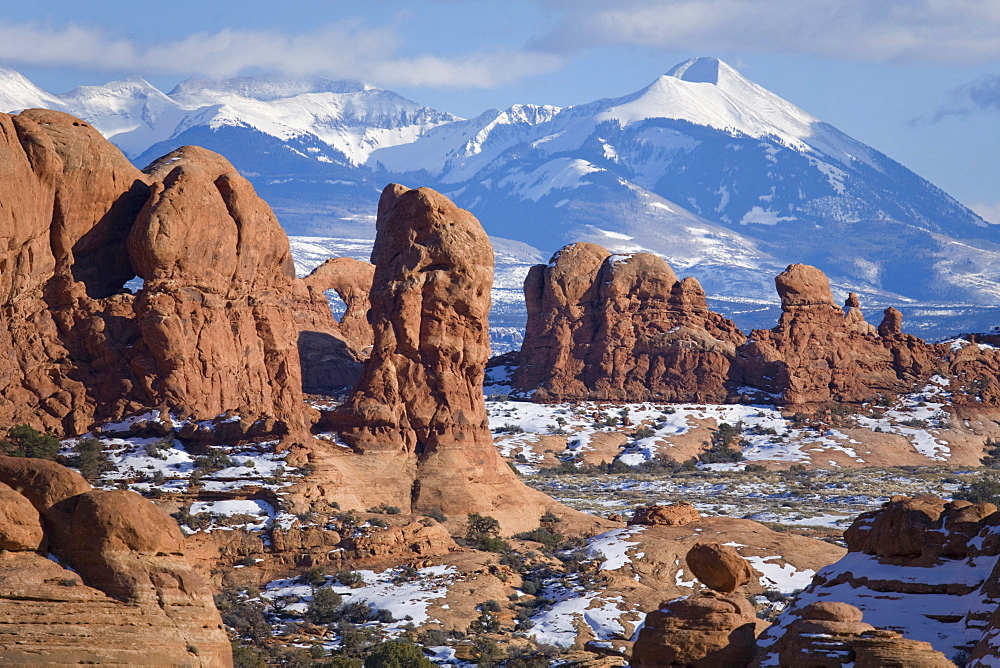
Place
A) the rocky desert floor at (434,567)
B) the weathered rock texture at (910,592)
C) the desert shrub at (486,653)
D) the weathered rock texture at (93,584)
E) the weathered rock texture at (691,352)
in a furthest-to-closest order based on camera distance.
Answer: the weathered rock texture at (691,352)
the rocky desert floor at (434,567)
the desert shrub at (486,653)
the weathered rock texture at (910,592)
the weathered rock texture at (93,584)

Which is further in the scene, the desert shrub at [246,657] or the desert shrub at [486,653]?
the desert shrub at [486,653]

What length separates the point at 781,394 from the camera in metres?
90.6

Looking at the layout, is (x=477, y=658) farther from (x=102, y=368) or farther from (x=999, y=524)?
(x=102, y=368)

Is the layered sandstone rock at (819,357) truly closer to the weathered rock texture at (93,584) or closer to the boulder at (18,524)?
the weathered rock texture at (93,584)

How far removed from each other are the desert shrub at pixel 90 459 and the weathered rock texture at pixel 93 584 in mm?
21881

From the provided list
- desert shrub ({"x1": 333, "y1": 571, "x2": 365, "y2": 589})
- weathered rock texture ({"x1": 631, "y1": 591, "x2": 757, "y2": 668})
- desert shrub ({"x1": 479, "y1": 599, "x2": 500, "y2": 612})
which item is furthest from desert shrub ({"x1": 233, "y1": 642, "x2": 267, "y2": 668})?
weathered rock texture ({"x1": 631, "y1": 591, "x2": 757, "y2": 668})

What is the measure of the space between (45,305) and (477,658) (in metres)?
18.6

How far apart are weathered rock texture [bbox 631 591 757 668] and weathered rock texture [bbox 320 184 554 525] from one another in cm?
2267

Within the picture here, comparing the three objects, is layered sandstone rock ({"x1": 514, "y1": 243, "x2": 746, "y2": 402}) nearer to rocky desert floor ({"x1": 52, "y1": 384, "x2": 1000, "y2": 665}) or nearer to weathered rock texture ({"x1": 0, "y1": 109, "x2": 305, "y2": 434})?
rocky desert floor ({"x1": 52, "y1": 384, "x2": 1000, "y2": 665})

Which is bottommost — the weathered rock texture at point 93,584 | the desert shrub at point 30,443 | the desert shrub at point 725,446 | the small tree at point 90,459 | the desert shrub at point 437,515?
the desert shrub at point 725,446

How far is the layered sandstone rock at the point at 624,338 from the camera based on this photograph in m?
91.2

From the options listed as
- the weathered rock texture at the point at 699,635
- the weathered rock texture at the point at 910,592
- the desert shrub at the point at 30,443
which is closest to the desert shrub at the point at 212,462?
the desert shrub at the point at 30,443

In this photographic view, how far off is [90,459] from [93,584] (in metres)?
24.1

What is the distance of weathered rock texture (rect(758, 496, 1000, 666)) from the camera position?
22141 mm
